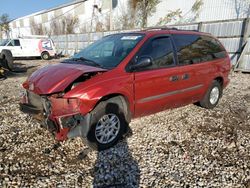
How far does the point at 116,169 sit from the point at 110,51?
2115mm

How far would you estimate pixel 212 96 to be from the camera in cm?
566

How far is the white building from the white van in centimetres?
837

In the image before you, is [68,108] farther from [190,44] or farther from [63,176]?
[190,44]

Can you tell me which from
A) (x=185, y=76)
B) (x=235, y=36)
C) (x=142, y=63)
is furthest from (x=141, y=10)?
(x=142, y=63)

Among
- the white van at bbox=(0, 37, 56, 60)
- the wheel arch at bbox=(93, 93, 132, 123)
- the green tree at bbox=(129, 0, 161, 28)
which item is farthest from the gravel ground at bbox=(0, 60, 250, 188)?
the green tree at bbox=(129, 0, 161, 28)

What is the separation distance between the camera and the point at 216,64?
17.5 ft

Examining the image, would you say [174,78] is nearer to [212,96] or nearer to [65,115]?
[212,96]

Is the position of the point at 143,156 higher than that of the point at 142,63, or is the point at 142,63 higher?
the point at 142,63

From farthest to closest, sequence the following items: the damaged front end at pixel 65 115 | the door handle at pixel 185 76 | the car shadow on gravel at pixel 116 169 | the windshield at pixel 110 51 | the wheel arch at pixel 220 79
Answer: the wheel arch at pixel 220 79, the door handle at pixel 185 76, the windshield at pixel 110 51, the damaged front end at pixel 65 115, the car shadow on gravel at pixel 116 169

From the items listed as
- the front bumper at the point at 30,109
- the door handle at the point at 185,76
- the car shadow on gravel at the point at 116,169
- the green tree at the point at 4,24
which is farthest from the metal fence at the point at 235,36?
the green tree at the point at 4,24

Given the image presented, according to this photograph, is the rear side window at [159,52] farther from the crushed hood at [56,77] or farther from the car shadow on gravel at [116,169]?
the car shadow on gravel at [116,169]

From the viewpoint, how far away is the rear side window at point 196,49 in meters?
4.60

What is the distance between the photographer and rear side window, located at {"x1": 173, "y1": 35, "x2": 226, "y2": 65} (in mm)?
4598

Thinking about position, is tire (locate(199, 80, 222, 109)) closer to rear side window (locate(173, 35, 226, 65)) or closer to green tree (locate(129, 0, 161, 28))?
rear side window (locate(173, 35, 226, 65))
